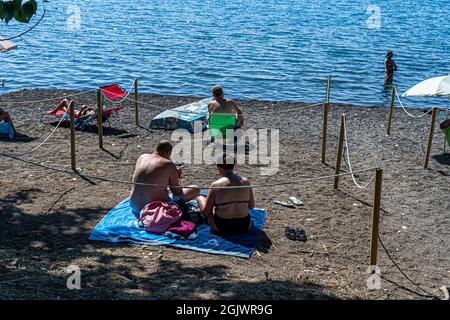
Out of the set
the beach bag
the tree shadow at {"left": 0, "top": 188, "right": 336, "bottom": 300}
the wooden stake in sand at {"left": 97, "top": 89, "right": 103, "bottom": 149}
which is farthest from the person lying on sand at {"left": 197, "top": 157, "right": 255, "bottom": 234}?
the wooden stake in sand at {"left": 97, "top": 89, "right": 103, "bottom": 149}

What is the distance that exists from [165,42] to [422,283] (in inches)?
1115

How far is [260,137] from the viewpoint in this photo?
519 inches

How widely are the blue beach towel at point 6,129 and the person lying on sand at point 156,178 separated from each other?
507 centimetres

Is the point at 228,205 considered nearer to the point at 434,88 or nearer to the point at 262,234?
the point at 262,234

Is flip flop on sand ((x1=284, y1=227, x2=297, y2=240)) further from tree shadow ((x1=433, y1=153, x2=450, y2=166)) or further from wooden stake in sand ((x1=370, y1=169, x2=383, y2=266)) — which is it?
tree shadow ((x1=433, y1=153, x2=450, y2=166))

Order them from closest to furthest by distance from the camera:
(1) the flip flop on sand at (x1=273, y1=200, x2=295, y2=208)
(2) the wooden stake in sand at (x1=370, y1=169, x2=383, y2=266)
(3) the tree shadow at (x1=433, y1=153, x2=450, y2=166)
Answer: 1. (2) the wooden stake in sand at (x1=370, y1=169, x2=383, y2=266)
2. (1) the flip flop on sand at (x1=273, y1=200, x2=295, y2=208)
3. (3) the tree shadow at (x1=433, y1=153, x2=450, y2=166)

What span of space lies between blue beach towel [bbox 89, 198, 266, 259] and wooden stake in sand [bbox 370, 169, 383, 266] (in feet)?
4.25

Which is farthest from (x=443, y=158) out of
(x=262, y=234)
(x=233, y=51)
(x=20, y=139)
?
(x=233, y=51)

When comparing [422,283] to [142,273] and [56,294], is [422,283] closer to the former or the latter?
[142,273]

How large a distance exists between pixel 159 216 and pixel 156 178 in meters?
0.48

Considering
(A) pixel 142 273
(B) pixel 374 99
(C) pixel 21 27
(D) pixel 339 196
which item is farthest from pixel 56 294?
(C) pixel 21 27

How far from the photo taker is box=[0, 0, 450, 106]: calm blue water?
23.2 m

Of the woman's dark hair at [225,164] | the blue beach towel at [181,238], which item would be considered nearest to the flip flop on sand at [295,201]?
the blue beach towel at [181,238]

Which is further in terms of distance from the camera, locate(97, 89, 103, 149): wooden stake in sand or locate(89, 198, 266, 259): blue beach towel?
locate(97, 89, 103, 149): wooden stake in sand
